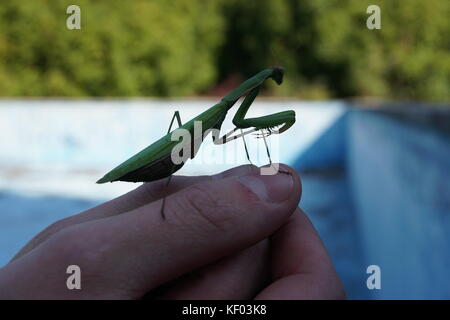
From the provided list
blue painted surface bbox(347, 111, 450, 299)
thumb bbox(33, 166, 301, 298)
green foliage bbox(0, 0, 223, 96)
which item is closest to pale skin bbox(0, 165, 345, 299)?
thumb bbox(33, 166, 301, 298)

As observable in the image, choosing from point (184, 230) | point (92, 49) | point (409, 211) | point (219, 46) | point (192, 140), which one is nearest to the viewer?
point (184, 230)

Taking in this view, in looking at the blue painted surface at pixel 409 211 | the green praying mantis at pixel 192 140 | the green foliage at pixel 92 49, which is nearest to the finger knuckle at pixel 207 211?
the green praying mantis at pixel 192 140

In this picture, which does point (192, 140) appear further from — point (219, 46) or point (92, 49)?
point (219, 46)

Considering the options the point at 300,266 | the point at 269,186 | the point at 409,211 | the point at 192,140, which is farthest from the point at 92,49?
the point at 300,266

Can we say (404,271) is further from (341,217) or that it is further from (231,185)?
(341,217)

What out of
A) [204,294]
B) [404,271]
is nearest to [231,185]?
[204,294]
